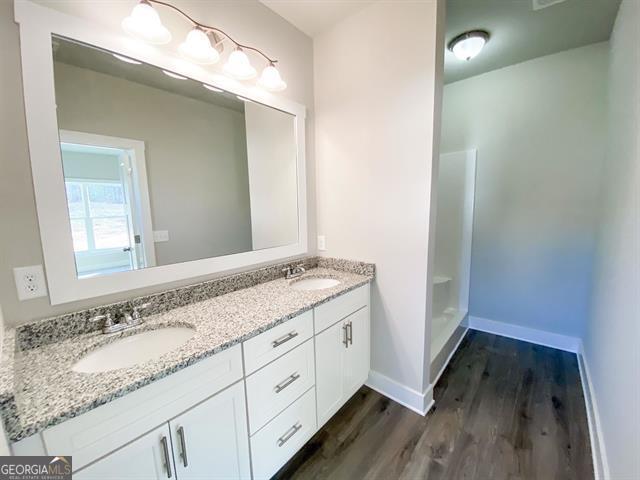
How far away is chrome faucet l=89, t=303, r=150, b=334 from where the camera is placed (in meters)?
1.11

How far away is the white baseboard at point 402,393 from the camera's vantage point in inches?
69.2

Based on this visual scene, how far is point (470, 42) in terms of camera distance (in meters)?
1.95

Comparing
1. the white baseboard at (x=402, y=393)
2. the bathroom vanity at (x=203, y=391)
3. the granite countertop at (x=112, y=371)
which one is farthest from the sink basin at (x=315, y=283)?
the white baseboard at (x=402, y=393)

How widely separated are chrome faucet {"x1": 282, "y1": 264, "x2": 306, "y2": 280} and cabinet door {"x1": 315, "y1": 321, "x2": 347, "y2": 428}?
1.61ft

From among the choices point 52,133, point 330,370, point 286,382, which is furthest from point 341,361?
point 52,133

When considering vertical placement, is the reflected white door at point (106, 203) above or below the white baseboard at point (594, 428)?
above

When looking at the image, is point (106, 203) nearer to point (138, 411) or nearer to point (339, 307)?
point (138, 411)

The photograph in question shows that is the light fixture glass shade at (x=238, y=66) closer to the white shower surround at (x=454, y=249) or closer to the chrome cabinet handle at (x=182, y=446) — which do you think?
the chrome cabinet handle at (x=182, y=446)

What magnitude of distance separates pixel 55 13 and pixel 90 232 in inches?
32.4

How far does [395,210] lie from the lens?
1718mm

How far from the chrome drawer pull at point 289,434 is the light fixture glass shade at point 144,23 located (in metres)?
1.90

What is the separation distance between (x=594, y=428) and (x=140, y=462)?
7.42 ft

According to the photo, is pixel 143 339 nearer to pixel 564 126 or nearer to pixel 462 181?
pixel 462 181

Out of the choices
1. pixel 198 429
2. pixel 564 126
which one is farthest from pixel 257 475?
pixel 564 126
